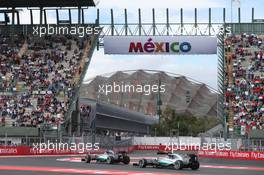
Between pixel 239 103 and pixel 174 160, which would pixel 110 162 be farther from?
pixel 239 103

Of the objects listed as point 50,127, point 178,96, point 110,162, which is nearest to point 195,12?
point 50,127

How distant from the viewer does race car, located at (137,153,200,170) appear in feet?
109

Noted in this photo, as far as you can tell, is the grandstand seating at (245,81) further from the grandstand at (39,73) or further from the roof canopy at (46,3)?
the roof canopy at (46,3)

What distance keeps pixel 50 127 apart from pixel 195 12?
24.6 metres

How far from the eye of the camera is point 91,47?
68625mm

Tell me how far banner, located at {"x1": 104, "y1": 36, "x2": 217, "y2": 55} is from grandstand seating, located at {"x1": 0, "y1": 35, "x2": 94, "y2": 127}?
3.73m

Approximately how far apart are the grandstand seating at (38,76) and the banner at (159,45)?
373 cm

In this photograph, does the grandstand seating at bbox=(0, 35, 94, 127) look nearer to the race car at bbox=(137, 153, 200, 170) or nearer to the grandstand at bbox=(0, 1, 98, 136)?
the grandstand at bbox=(0, 1, 98, 136)

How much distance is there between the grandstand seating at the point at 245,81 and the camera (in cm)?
5854

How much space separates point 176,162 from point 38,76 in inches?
1366

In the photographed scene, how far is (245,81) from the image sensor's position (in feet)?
208

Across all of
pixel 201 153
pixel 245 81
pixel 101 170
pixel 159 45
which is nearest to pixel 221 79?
pixel 245 81

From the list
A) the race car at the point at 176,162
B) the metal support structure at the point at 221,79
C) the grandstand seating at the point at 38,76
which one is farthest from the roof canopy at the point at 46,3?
the race car at the point at 176,162

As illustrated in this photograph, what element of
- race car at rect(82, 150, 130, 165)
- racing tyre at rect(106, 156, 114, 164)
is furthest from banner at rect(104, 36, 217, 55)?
racing tyre at rect(106, 156, 114, 164)
